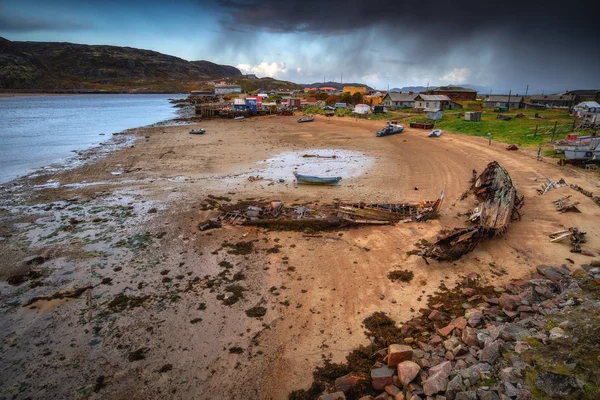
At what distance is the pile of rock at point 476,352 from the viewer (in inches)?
236

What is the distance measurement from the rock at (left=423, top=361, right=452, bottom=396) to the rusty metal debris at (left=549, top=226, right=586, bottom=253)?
10.0 m

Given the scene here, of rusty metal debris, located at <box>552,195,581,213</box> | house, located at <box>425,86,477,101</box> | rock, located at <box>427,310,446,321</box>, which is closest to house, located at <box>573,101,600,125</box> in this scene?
rusty metal debris, located at <box>552,195,581,213</box>

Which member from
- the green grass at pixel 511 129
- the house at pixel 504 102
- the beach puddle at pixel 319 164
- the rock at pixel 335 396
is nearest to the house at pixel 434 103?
the house at pixel 504 102

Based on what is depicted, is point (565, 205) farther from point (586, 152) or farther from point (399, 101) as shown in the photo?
point (399, 101)

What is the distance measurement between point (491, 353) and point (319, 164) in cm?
2461

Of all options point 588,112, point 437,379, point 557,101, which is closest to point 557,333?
point 437,379

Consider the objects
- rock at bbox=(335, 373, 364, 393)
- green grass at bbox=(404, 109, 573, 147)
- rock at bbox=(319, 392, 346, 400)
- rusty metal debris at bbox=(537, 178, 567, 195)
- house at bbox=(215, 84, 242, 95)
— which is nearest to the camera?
rock at bbox=(319, 392, 346, 400)

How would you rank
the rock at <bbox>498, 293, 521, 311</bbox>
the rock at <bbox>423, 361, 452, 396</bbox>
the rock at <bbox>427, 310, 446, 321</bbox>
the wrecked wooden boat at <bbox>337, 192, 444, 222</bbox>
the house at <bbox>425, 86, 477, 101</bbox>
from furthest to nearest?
1. the house at <bbox>425, 86, 477, 101</bbox>
2. the wrecked wooden boat at <bbox>337, 192, 444, 222</bbox>
3. the rock at <bbox>427, 310, 446, 321</bbox>
4. the rock at <bbox>498, 293, 521, 311</bbox>
5. the rock at <bbox>423, 361, 452, 396</bbox>

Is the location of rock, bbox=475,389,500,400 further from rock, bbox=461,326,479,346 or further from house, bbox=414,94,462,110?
house, bbox=414,94,462,110

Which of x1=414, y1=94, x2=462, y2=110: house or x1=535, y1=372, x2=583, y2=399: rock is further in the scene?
x1=414, y1=94, x2=462, y2=110: house

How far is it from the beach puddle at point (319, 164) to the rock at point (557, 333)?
62.5ft

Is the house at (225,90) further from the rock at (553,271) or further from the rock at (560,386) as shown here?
the rock at (560,386)

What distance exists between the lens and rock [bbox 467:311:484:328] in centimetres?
866

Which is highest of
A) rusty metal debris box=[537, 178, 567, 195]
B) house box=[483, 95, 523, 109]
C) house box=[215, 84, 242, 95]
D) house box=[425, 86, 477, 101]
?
house box=[215, 84, 242, 95]
